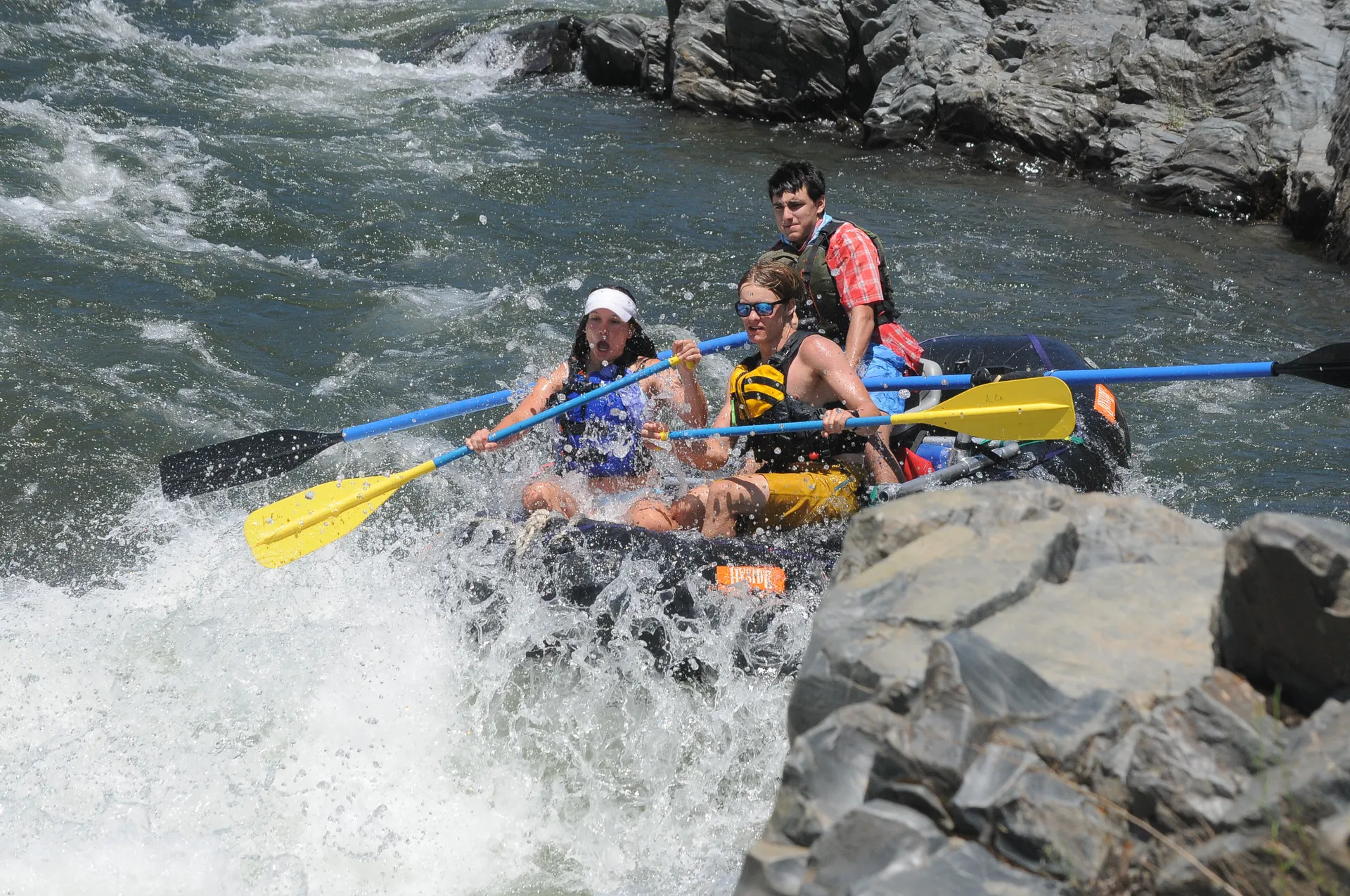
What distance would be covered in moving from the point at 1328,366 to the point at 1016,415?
98 cm

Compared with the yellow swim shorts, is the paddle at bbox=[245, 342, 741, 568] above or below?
below

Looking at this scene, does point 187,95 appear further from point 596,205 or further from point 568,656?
point 568,656

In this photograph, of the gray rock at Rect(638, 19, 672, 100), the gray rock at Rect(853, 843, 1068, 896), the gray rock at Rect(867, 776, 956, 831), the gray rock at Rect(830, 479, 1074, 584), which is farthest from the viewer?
the gray rock at Rect(638, 19, 672, 100)

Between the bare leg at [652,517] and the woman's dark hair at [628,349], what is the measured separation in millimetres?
630

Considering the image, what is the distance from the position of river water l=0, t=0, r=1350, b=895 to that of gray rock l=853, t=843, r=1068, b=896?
1729 mm

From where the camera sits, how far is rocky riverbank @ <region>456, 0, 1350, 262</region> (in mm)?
10352

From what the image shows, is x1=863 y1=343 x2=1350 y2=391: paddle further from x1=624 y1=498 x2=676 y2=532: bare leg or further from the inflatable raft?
x1=624 y1=498 x2=676 y2=532: bare leg

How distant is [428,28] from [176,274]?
817cm

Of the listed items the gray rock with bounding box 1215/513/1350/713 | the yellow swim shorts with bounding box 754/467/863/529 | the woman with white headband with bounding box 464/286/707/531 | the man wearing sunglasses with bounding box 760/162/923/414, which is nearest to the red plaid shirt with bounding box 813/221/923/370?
the man wearing sunglasses with bounding box 760/162/923/414

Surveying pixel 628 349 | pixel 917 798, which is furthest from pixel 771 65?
pixel 917 798

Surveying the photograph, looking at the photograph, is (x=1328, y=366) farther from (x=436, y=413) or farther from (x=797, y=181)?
(x=436, y=413)

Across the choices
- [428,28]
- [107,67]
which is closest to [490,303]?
[107,67]

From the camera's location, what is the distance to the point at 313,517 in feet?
16.2

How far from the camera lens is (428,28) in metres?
15.7
